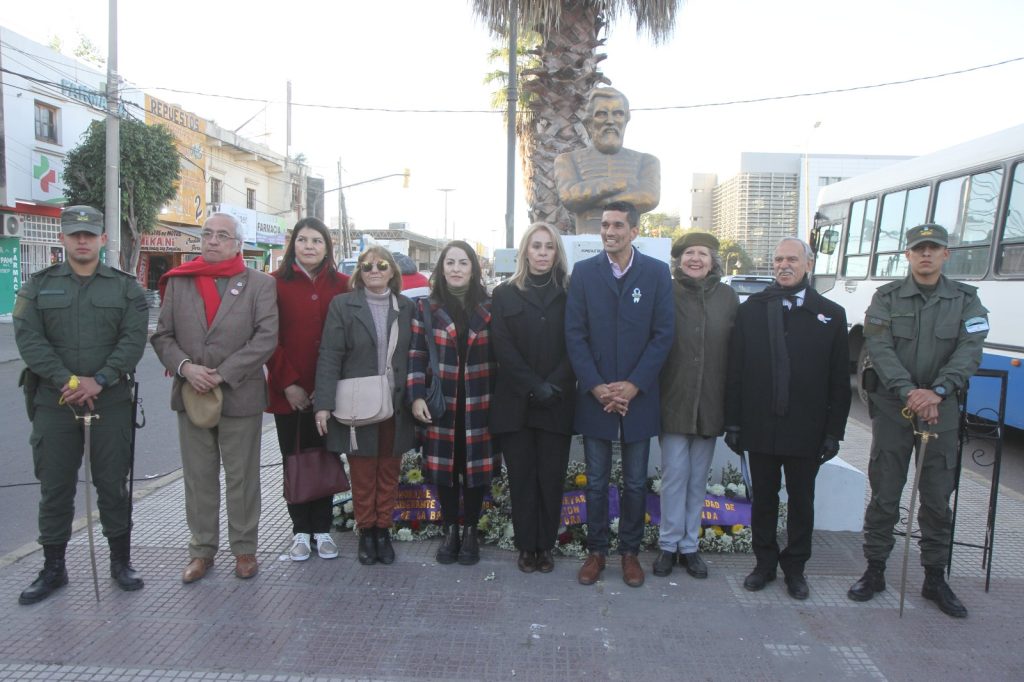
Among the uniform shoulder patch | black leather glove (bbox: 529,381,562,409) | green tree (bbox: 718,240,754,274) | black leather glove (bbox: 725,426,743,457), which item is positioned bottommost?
black leather glove (bbox: 725,426,743,457)

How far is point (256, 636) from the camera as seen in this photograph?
127 inches

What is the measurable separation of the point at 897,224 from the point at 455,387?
813cm

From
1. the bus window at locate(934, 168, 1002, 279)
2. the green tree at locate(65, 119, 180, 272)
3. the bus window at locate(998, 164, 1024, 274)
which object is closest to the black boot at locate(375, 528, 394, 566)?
the bus window at locate(998, 164, 1024, 274)

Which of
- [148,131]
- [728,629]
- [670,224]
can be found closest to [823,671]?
[728,629]

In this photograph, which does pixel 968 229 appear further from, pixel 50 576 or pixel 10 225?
pixel 10 225

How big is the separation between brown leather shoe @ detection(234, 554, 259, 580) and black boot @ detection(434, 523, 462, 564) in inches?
40.1

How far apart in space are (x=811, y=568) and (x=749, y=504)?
22.5 inches

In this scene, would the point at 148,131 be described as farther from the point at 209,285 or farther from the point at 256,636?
the point at 256,636

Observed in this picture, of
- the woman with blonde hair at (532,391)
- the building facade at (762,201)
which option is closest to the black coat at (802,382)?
the woman with blonde hair at (532,391)

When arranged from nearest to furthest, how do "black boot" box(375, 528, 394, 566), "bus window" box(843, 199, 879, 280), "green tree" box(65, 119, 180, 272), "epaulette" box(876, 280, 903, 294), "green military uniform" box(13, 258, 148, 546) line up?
"green military uniform" box(13, 258, 148, 546), "epaulette" box(876, 280, 903, 294), "black boot" box(375, 528, 394, 566), "bus window" box(843, 199, 879, 280), "green tree" box(65, 119, 180, 272)

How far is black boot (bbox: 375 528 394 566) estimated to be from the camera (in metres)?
4.06

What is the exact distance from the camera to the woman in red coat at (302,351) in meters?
4.03

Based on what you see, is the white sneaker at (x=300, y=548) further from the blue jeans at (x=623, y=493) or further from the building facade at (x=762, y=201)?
the building facade at (x=762, y=201)

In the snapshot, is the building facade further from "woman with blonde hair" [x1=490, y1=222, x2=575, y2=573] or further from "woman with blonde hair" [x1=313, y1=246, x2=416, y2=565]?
"woman with blonde hair" [x1=313, y1=246, x2=416, y2=565]
